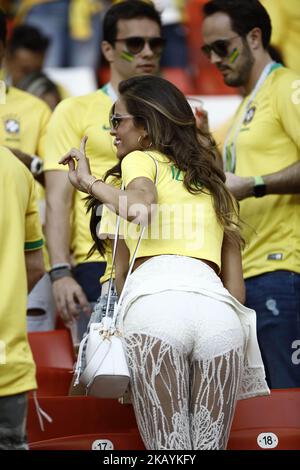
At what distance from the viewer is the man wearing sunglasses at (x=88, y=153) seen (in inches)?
227

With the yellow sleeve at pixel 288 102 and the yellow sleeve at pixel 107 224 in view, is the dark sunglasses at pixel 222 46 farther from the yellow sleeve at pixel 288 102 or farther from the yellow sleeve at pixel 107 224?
the yellow sleeve at pixel 107 224

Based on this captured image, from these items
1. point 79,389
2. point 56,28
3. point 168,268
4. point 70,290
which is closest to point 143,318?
point 168,268

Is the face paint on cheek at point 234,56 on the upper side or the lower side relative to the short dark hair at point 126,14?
lower

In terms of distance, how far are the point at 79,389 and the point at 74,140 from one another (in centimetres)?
201

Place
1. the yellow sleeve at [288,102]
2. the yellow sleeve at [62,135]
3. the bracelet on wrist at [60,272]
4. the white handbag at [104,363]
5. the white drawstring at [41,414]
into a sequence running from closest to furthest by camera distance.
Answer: the white handbag at [104,363] → the white drawstring at [41,414] → the yellow sleeve at [288,102] → the bracelet on wrist at [60,272] → the yellow sleeve at [62,135]

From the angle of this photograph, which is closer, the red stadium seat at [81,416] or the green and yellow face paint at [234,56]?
the red stadium seat at [81,416]

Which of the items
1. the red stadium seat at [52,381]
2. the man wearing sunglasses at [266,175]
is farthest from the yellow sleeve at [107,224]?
the red stadium seat at [52,381]

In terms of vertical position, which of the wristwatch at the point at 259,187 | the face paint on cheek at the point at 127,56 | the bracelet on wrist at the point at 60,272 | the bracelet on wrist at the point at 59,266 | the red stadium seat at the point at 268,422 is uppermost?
the face paint on cheek at the point at 127,56

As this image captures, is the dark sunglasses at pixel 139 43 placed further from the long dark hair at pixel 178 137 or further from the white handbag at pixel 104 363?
the white handbag at pixel 104 363

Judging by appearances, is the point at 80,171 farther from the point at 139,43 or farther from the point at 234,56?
the point at 139,43

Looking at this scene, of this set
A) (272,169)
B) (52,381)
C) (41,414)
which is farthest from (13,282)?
(272,169)

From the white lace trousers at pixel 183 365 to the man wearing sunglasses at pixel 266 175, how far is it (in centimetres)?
150

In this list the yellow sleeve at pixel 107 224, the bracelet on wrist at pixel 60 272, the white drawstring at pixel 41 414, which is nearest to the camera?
the yellow sleeve at pixel 107 224

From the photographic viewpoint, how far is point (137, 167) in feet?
13.3
